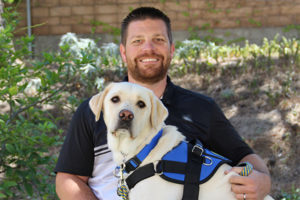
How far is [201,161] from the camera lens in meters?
2.37

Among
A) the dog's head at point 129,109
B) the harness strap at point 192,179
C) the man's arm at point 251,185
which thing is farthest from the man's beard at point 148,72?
the man's arm at point 251,185

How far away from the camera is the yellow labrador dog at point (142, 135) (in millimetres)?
2311

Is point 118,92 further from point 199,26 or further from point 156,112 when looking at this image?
point 199,26

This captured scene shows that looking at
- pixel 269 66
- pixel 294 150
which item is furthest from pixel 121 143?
pixel 269 66

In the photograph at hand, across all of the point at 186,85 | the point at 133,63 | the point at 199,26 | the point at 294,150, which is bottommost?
the point at 294,150

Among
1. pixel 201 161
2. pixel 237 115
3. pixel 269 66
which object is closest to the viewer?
pixel 201 161

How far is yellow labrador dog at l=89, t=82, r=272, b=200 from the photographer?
231 cm

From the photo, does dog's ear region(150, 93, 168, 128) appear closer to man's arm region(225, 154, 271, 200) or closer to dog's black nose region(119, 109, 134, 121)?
dog's black nose region(119, 109, 134, 121)

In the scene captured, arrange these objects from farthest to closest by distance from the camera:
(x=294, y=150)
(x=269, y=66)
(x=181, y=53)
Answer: (x=181, y=53)
(x=269, y=66)
(x=294, y=150)

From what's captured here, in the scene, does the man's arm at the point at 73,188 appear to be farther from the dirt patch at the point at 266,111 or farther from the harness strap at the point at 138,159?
the dirt patch at the point at 266,111

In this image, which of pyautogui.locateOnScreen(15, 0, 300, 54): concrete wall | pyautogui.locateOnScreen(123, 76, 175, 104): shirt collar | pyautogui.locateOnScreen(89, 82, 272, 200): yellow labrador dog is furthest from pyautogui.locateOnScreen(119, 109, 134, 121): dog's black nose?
pyautogui.locateOnScreen(15, 0, 300, 54): concrete wall

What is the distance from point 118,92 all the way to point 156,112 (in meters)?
0.30

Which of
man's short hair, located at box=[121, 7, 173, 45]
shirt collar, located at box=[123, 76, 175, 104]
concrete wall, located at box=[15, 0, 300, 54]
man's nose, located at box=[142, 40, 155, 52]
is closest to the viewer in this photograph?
shirt collar, located at box=[123, 76, 175, 104]

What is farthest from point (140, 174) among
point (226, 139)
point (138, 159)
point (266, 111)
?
point (266, 111)
